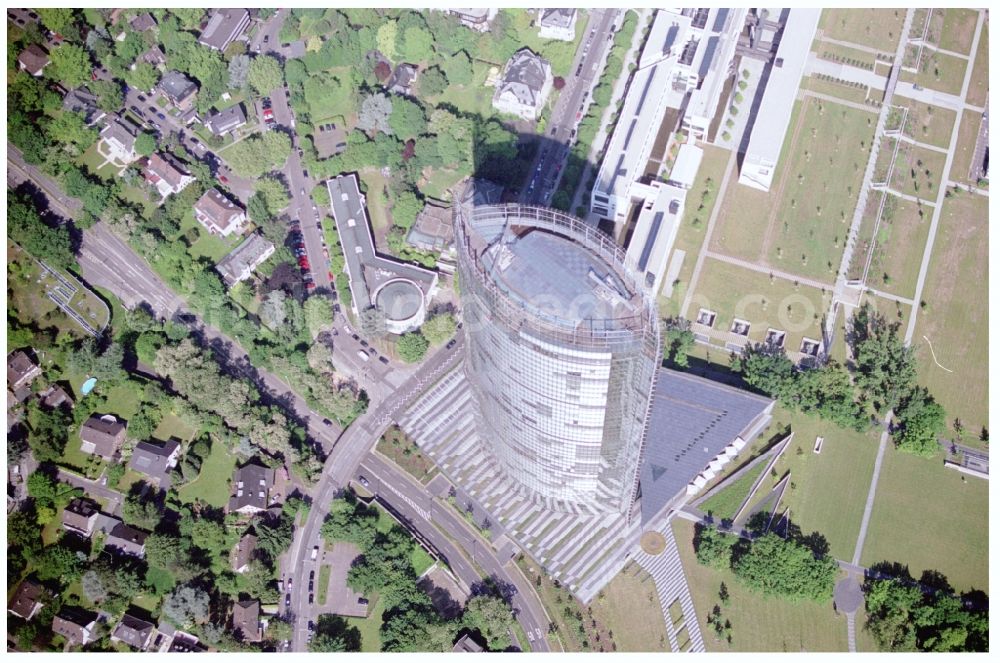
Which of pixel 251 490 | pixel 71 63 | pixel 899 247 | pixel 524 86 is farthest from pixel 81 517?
pixel 899 247

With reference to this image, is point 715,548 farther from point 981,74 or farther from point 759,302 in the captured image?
point 981,74

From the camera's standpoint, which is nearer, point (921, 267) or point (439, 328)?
point (439, 328)

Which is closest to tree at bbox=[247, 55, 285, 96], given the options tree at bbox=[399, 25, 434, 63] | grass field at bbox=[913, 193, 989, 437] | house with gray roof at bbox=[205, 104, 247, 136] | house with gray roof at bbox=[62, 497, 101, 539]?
house with gray roof at bbox=[205, 104, 247, 136]

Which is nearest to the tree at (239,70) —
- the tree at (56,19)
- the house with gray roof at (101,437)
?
the tree at (56,19)

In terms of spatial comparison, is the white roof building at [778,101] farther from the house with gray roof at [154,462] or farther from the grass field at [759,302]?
the house with gray roof at [154,462]
